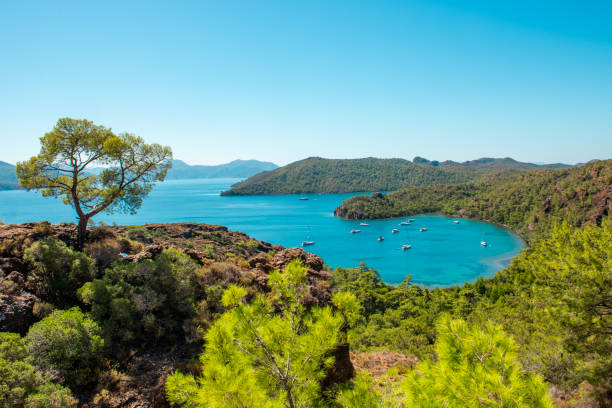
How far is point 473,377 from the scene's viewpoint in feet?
9.50

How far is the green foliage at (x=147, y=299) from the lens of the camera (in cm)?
712

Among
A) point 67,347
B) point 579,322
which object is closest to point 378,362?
point 579,322

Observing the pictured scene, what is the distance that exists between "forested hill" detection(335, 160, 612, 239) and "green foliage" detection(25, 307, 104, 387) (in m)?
93.8

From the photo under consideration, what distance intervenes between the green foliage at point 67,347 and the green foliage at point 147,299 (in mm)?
679

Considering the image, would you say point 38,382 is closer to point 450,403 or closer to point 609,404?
point 450,403

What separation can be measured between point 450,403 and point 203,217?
114 meters

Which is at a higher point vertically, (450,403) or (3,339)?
(450,403)

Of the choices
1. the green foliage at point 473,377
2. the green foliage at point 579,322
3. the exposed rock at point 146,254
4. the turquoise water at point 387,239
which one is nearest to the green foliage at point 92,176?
the exposed rock at point 146,254

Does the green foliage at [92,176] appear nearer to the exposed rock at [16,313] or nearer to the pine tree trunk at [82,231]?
the pine tree trunk at [82,231]

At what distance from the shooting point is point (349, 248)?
76.8 m

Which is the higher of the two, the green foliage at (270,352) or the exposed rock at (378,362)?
the green foliage at (270,352)

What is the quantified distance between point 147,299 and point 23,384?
314cm

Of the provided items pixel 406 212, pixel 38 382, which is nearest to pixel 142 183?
pixel 38 382

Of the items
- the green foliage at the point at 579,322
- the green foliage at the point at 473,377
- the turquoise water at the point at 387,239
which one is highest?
the green foliage at the point at 473,377
